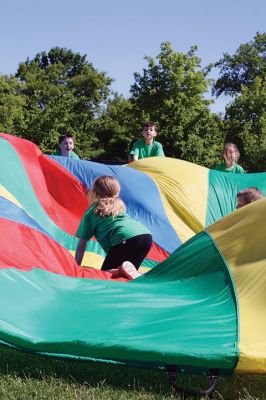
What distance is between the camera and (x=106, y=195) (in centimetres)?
406

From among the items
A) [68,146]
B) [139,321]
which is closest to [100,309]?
[139,321]

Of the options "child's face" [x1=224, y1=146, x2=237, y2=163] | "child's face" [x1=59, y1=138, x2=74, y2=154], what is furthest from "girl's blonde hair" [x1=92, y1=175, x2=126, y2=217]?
"child's face" [x1=59, y1=138, x2=74, y2=154]

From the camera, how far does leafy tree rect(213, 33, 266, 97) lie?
3497 centimetres

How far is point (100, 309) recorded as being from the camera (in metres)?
2.71

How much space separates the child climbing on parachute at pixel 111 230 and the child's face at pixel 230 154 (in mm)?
2461

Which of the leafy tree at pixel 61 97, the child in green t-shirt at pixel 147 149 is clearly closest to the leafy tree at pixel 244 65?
the leafy tree at pixel 61 97

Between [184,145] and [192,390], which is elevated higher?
[184,145]

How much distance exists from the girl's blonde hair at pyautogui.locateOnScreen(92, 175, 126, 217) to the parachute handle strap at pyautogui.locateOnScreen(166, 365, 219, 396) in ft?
6.24

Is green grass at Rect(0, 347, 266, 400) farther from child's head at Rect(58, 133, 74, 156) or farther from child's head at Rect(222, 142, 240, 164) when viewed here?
child's head at Rect(58, 133, 74, 156)

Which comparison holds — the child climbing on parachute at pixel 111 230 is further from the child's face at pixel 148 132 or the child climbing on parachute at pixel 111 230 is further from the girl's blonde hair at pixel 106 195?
the child's face at pixel 148 132

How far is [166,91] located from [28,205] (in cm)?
1898

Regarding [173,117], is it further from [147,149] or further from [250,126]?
[147,149]

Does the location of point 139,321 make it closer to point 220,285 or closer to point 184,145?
point 220,285

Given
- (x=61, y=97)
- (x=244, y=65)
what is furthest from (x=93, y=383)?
(x=244, y=65)
